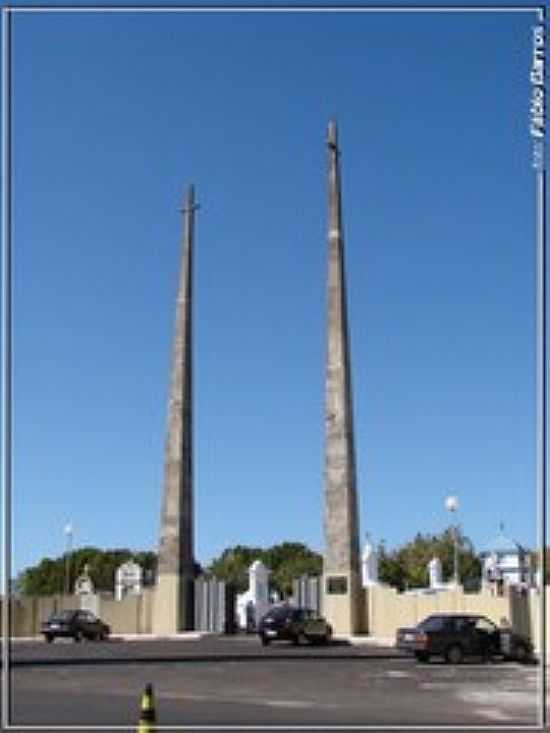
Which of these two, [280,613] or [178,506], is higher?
[178,506]

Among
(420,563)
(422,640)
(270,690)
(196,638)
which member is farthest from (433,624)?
(420,563)

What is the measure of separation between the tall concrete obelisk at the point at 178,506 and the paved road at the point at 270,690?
19.4m

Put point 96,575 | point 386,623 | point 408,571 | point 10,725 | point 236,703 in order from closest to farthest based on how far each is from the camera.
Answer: point 10,725 < point 236,703 < point 386,623 < point 408,571 < point 96,575

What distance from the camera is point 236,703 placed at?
836 inches

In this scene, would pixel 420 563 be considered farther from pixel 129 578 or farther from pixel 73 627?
pixel 73 627

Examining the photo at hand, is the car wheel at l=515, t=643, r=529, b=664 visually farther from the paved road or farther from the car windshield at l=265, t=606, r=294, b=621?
the car windshield at l=265, t=606, r=294, b=621

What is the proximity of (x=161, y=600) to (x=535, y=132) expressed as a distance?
4706cm

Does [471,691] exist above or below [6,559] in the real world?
below

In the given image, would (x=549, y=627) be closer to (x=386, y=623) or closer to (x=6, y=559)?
(x=386, y=623)

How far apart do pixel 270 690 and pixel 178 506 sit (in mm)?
35157

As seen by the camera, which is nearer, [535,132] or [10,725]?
[535,132]

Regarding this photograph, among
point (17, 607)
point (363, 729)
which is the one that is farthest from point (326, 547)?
point (363, 729)

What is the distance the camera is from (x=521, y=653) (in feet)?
124

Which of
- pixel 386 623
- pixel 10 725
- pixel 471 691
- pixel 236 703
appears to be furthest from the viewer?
pixel 386 623
